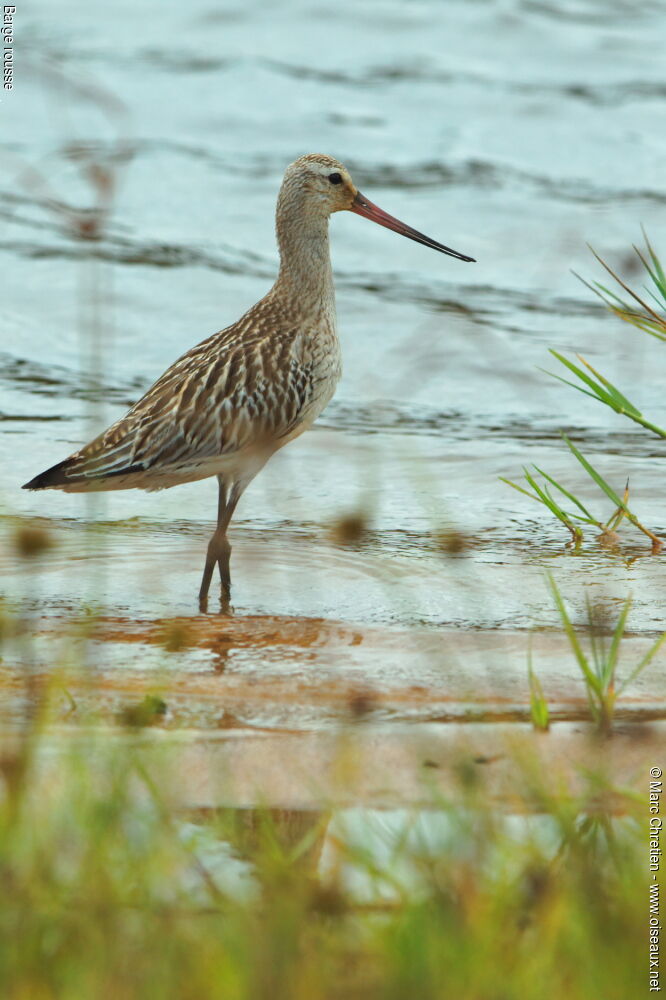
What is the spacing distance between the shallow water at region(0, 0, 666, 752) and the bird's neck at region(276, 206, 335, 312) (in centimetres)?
91

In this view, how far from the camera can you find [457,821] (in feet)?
11.0

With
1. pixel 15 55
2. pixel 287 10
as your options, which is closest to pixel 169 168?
pixel 15 55

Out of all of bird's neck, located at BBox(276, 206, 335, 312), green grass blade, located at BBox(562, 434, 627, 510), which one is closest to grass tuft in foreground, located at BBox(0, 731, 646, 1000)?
green grass blade, located at BBox(562, 434, 627, 510)

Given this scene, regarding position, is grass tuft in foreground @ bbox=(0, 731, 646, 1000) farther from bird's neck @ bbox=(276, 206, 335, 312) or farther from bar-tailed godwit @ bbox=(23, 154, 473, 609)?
bird's neck @ bbox=(276, 206, 335, 312)

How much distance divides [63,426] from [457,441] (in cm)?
229

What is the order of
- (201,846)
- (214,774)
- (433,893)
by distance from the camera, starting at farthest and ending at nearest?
1. (214,774)
2. (201,846)
3. (433,893)

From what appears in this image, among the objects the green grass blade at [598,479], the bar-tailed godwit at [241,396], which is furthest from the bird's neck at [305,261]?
the green grass blade at [598,479]

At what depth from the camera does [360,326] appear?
11414 mm

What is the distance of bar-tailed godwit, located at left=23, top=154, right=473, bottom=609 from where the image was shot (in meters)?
6.36

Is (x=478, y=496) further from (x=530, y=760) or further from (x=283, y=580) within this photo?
(x=530, y=760)

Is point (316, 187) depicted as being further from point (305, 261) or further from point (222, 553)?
point (222, 553)

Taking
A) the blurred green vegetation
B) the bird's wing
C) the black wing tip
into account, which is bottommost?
the blurred green vegetation

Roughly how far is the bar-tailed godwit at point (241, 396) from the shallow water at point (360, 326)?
473 millimetres

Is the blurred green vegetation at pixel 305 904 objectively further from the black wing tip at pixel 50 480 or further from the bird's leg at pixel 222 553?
the bird's leg at pixel 222 553
